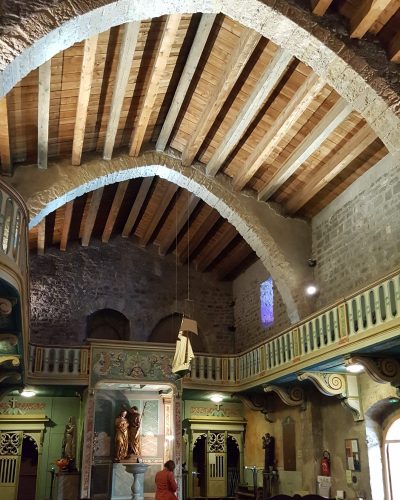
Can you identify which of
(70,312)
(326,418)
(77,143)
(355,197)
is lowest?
(326,418)

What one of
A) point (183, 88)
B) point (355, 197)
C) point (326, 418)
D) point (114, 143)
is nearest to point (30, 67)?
point (183, 88)

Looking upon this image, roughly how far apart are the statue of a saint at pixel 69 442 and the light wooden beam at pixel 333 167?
730cm

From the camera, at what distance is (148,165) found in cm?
1234

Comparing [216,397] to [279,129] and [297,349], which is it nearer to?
[297,349]

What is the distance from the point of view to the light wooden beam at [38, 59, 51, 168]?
26.7 ft

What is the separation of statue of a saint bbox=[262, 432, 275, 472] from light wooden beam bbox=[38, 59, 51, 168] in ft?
26.7

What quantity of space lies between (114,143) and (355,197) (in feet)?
17.1

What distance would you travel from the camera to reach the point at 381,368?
8.48 meters

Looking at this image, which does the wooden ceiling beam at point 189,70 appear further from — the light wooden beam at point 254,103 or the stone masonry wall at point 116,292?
the stone masonry wall at point 116,292

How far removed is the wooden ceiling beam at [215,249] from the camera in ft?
49.5

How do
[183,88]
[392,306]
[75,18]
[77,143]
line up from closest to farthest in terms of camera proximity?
[75,18], [392,306], [183,88], [77,143]

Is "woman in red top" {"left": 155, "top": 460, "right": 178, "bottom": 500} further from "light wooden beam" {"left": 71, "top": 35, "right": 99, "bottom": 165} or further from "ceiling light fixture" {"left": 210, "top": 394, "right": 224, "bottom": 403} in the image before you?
"light wooden beam" {"left": 71, "top": 35, "right": 99, "bottom": 165}

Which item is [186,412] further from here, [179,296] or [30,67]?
[30,67]

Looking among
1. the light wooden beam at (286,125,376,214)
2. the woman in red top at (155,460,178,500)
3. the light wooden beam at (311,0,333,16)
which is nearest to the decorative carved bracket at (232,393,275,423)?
the light wooden beam at (286,125,376,214)
